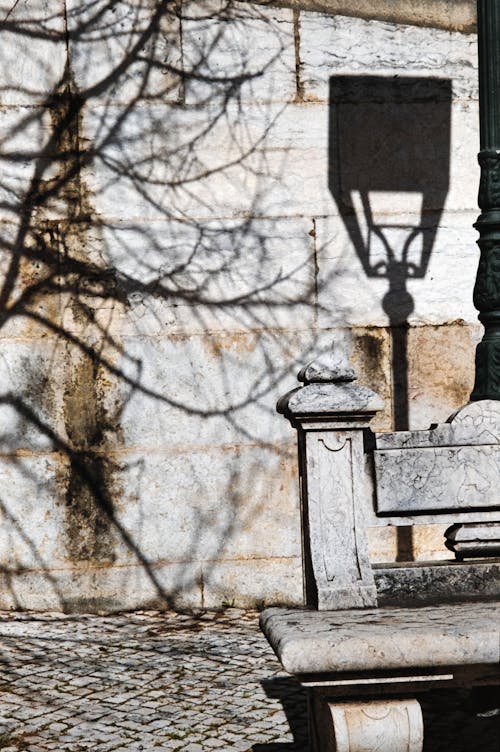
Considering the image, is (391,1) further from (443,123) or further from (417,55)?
(443,123)

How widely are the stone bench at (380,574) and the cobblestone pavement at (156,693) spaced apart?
23.2 inches

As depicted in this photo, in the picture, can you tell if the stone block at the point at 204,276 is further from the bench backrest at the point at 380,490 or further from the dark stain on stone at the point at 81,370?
the bench backrest at the point at 380,490

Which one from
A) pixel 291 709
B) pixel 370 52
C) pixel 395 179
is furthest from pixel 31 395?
pixel 370 52

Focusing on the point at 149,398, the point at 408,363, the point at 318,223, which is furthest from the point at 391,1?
the point at 149,398

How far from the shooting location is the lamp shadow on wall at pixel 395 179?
23.3ft

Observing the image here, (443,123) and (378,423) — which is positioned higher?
(443,123)

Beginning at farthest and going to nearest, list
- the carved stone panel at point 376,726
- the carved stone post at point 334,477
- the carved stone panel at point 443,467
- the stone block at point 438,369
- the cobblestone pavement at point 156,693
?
1. the stone block at point 438,369
2. the cobblestone pavement at point 156,693
3. the carved stone panel at point 443,467
4. the carved stone post at point 334,477
5. the carved stone panel at point 376,726

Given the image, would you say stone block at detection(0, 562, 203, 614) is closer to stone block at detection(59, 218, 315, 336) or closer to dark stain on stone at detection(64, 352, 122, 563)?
Answer: dark stain on stone at detection(64, 352, 122, 563)

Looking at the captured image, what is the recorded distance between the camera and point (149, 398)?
6922 millimetres

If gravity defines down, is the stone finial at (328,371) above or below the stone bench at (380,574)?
above

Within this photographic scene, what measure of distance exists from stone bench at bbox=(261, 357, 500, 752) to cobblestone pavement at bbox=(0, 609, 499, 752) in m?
0.59

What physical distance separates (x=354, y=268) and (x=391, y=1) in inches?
69.8

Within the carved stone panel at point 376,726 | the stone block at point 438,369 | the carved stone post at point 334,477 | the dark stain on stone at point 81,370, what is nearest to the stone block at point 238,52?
the dark stain on stone at point 81,370

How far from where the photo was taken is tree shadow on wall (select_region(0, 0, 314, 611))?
6.85 m
